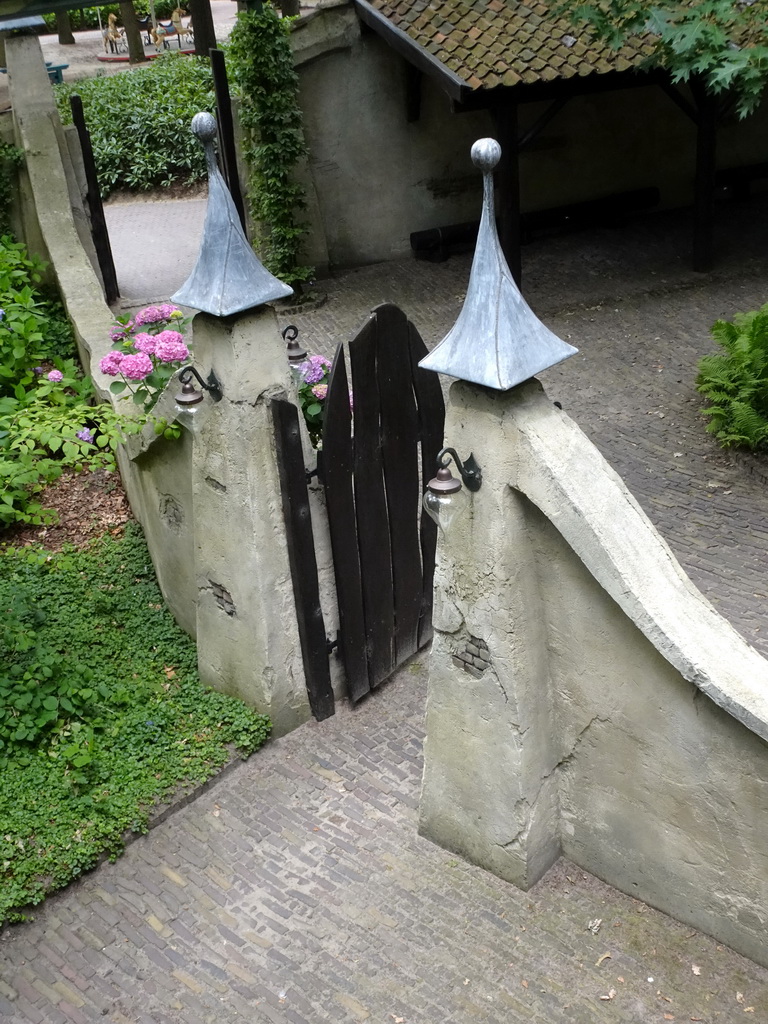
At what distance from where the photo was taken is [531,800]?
410cm

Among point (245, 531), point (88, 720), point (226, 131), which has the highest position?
point (226, 131)

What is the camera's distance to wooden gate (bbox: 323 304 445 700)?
4879 millimetres

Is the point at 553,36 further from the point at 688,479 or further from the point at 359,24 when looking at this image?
the point at 688,479

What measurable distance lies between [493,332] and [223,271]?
4.95 feet

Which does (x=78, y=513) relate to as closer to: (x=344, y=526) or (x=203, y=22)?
(x=344, y=526)

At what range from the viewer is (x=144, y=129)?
51.4ft

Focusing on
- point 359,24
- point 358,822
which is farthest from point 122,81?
point 358,822

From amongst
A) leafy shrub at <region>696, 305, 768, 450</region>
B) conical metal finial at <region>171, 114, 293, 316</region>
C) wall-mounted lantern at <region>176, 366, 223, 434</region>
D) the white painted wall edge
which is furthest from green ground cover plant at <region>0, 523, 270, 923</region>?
leafy shrub at <region>696, 305, 768, 450</region>

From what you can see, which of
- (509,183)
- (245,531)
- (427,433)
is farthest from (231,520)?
Answer: (509,183)

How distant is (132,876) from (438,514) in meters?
2.17

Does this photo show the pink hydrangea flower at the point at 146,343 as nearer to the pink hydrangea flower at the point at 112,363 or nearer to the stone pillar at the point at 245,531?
the pink hydrangea flower at the point at 112,363

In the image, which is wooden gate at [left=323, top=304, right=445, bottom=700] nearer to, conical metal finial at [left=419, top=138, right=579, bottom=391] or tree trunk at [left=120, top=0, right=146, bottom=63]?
conical metal finial at [left=419, top=138, right=579, bottom=391]

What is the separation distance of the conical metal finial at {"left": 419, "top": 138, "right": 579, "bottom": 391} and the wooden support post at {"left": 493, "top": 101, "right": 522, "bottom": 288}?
738cm

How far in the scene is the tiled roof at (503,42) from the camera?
9.96 metres
